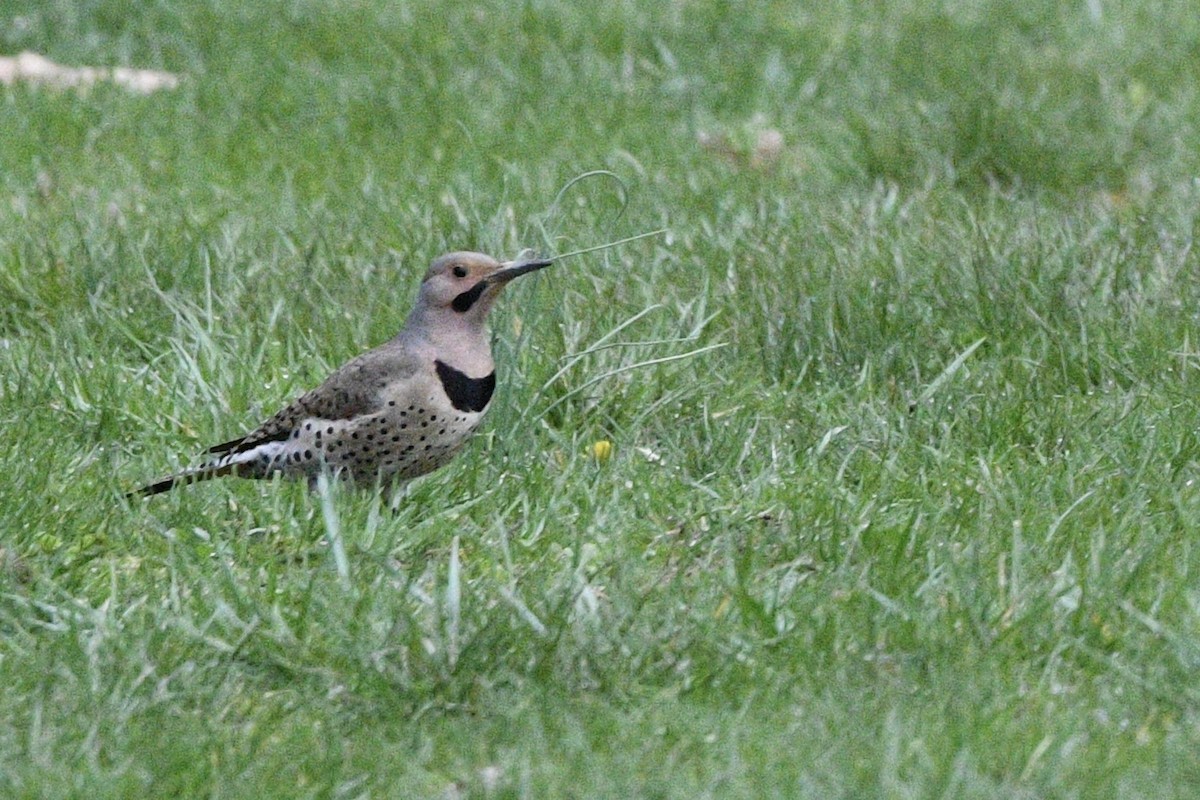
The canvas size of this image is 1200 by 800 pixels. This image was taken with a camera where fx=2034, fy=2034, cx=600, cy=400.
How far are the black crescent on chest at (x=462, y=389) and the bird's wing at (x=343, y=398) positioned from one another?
0.07 metres

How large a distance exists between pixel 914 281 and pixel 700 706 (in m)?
2.66

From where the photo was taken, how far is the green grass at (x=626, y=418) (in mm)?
3664

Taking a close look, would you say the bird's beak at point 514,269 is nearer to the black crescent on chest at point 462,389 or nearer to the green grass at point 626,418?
the black crescent on chest at point 462,389

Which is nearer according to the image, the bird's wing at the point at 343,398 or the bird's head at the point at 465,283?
the bird's wing at the point at 343,398

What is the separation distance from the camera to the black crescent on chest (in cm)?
480

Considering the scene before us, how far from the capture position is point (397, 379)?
4828 mm

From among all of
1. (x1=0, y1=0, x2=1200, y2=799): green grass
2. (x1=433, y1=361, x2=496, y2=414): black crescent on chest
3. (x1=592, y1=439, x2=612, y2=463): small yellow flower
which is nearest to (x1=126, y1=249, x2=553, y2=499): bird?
(x1=433, y1=361, x2=496, y2=414): black crescent on chest

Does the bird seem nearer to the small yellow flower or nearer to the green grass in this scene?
the green grass

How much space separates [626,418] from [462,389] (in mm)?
767

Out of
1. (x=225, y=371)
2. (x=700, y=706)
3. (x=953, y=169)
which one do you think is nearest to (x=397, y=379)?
(x=225, y=371)

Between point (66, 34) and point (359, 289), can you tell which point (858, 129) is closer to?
point (359, 289)

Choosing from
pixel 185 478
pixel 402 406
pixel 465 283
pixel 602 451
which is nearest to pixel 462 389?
pixel 402 406

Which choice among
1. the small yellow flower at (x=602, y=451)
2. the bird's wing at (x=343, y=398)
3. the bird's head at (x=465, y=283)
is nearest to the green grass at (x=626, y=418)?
the small yellow flower at (x=602, y=451)

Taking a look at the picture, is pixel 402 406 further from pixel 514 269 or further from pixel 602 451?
pixel 602 451
